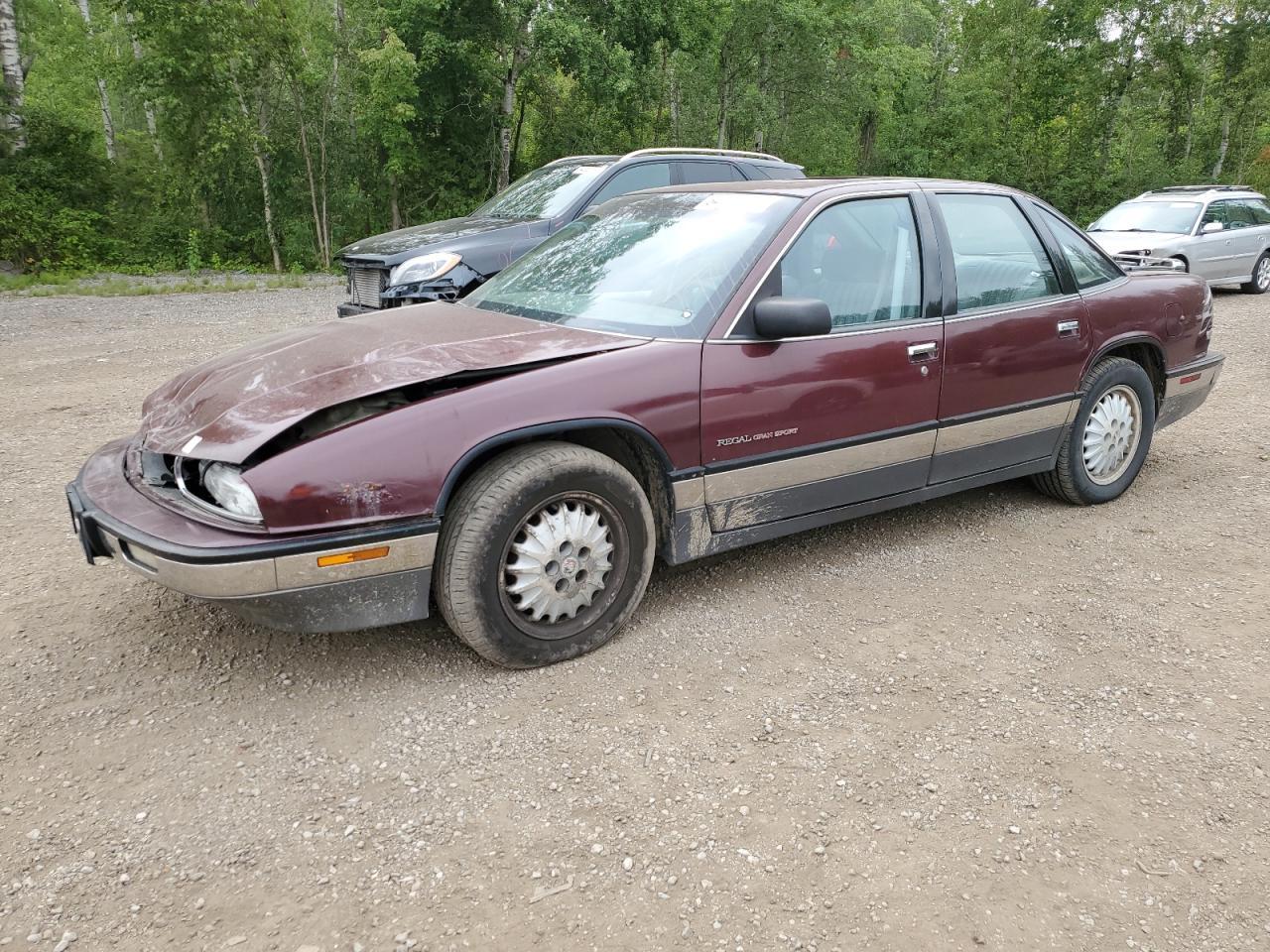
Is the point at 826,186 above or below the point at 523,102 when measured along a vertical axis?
below

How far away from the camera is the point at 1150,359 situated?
493 centimetres

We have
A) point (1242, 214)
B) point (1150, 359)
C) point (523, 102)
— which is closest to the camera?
point (1150, 359)

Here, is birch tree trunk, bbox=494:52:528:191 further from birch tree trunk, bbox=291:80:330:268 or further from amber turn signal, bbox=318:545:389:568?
amber turn signal, bbox=318:545:389:568

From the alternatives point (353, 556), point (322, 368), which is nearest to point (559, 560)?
point (353, 556)

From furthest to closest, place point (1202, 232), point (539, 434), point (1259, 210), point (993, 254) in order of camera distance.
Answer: point (1259, 210)
point (1202, 232)
point (993, 254)
point (539, 434)

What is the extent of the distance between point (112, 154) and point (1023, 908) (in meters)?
26.2

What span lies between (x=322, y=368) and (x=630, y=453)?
1.12 m

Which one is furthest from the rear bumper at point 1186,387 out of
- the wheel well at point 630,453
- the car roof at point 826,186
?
the wheel well at point 630,453

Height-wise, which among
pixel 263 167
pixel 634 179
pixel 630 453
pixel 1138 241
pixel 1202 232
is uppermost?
pixel 263 167

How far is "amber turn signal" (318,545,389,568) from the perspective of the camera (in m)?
2.73

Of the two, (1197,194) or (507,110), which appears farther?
(507,110)

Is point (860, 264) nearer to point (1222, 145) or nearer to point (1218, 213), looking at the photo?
point (1218, 213)

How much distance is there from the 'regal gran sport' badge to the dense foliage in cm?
1759

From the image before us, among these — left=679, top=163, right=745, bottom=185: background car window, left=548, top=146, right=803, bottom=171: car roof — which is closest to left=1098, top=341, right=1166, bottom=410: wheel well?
left=679, top=163, right=745, bottom=185: background car window
